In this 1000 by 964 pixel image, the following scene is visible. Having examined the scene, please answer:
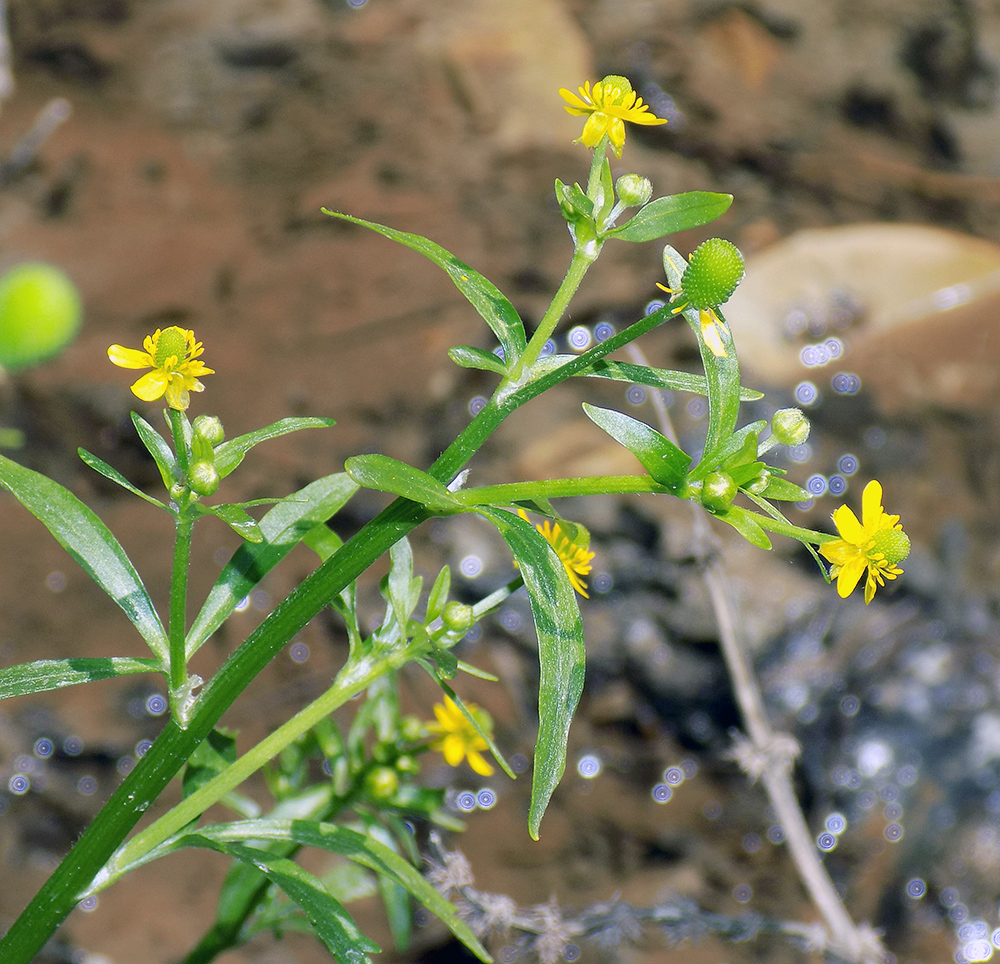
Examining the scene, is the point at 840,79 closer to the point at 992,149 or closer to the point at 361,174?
the point at 992,149

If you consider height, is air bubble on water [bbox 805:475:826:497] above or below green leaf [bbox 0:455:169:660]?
below

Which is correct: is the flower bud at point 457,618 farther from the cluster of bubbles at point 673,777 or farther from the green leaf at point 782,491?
the cluster of bubbles at point 673,777

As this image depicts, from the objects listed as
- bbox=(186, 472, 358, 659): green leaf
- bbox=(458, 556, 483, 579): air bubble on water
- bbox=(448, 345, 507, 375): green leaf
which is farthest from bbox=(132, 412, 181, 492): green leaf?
bbox=(458, 556, 483, 579): air bubble on water

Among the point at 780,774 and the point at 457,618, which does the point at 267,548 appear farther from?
the point at 780,774

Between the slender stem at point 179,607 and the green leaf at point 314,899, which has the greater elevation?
the slender stem at point 179,607

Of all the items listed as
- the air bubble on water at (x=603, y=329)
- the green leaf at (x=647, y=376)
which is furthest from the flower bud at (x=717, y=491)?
the air bubble on water at (x=603, y=329)

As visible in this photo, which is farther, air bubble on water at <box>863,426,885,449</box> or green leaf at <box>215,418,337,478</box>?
air bubble on water at <box>863,426,885,449</box>

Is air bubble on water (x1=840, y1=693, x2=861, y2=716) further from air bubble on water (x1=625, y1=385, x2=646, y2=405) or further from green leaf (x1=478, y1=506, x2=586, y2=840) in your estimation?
green leaf (x1=478, y1=506, x2=586, y2=840)
